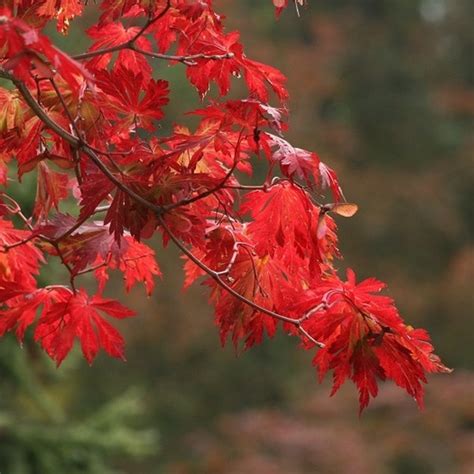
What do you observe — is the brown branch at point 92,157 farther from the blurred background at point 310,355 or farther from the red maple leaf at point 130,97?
the blurred background at point 310,355

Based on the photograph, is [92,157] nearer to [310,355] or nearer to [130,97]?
[130,97]

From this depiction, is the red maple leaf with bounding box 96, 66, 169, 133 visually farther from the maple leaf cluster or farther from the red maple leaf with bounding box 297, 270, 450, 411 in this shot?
the red maple leaf with bounding box 297, 270, 450, 411

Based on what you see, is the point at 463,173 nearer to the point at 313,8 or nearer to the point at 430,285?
the point at 430,285

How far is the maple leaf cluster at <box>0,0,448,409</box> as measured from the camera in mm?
1390

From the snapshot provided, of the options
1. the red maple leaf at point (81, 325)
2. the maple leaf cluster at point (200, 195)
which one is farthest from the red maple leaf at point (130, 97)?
the red maple leaf at point (81, 325)

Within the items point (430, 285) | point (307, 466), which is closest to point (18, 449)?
point (307, 466)

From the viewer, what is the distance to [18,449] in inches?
163

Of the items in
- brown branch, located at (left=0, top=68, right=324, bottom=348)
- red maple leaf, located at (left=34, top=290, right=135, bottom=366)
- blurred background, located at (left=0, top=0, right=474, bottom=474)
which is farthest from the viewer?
blurred background, located at (left=0, top=0, right=474, bottom=474)

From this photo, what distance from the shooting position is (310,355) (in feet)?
25.7

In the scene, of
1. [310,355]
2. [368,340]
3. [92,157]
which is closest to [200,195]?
[92,157]

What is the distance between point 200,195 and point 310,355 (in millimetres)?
6545

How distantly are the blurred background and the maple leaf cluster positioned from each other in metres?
2.49

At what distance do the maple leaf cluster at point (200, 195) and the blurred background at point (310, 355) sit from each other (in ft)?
8.16

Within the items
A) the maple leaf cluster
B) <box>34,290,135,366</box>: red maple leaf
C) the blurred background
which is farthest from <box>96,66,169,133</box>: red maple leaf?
the blurred background
